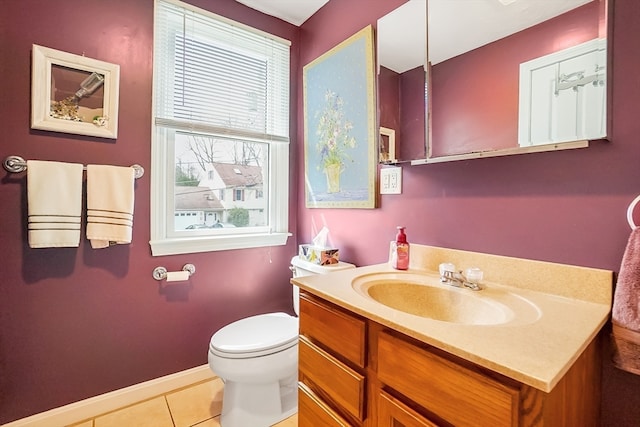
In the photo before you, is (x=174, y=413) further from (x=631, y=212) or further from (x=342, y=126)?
(x=631, y=212)

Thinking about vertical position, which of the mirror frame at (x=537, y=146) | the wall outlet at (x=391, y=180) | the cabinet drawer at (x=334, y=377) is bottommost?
the cabinet drawer at (x=334, y=377)

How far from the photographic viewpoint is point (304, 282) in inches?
40.4

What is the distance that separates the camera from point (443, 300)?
3.36 feet

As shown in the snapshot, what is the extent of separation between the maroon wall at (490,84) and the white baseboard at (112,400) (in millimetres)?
→ 1793

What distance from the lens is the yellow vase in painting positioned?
1.72 metres

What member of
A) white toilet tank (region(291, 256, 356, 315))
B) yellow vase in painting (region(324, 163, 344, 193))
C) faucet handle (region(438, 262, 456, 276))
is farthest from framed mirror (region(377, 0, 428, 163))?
white toilet tank (region(291, 256, 356, 315))

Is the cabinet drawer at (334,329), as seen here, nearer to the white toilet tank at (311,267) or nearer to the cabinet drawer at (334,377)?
the cabinet drawer at (334,377)

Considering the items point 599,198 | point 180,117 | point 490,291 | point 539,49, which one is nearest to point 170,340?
point 180,117

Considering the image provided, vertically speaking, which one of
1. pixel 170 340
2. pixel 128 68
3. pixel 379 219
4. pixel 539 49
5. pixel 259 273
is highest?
pixel 128 68

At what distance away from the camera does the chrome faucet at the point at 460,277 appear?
39.5 inches

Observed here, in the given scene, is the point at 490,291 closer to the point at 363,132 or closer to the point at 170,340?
the point at 363,132

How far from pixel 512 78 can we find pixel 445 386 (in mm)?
977

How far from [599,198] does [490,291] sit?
1.32 feet

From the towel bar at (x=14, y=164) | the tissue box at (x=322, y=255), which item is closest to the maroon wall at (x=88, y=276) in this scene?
the towel bar at (x=14, y=164)
